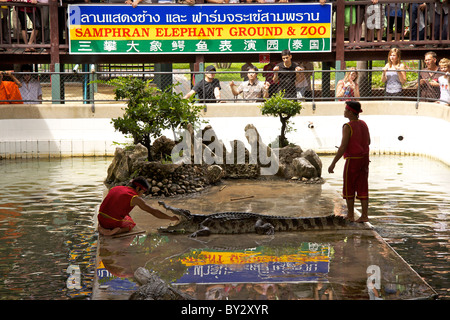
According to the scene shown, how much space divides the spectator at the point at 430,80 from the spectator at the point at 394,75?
0.56 meters

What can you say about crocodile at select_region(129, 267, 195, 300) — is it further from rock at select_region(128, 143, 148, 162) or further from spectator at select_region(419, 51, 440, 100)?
spectator at select_region(419, 51, 440, 100)

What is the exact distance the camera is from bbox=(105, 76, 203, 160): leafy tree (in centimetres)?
1434

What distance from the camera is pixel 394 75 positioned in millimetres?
19531

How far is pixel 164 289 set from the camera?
754cm

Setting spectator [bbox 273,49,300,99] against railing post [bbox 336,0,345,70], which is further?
railing post [bbox 336,0,345,70]

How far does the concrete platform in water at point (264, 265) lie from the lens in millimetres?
7926

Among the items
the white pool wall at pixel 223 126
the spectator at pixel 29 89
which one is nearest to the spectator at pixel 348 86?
the white pool wall at pixel 223 126

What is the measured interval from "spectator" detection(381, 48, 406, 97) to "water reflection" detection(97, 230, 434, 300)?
9.72m

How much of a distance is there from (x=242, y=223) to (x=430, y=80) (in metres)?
10.0

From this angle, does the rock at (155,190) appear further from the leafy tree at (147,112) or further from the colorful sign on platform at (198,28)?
the colorful sign on platform at (198,28)

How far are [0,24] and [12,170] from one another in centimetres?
520

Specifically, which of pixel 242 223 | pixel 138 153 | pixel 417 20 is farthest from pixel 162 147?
pixel 417 20

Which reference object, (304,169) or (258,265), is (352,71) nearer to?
(304,169)

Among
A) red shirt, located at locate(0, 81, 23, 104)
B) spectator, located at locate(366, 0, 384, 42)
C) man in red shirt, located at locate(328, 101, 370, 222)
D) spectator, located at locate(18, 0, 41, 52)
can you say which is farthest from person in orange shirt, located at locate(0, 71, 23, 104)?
man in red shirt, located at locate(328, 101, 370, 222)
